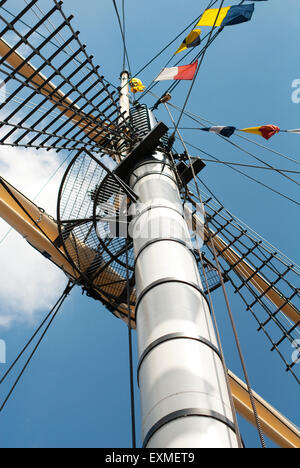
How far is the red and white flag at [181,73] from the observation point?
21.6 feet

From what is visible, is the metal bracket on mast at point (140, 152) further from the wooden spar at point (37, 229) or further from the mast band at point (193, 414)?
the mast band at point (193, 414)

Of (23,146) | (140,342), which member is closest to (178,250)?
(140,342)

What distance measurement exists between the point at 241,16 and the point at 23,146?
358cm

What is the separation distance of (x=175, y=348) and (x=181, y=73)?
16.3ft

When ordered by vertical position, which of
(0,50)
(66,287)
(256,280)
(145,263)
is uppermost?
(0,50)

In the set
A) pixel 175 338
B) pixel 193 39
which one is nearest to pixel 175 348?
pixel 175 338

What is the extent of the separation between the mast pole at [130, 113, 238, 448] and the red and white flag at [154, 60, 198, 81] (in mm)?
3005

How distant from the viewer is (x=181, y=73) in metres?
6.70

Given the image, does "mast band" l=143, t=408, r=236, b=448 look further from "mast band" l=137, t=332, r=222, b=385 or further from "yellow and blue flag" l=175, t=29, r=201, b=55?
"yellow and blue flag" l=175, t=29, r=201, b=55

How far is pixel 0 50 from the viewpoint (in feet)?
32.3

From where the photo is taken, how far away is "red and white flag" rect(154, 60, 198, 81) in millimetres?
6574

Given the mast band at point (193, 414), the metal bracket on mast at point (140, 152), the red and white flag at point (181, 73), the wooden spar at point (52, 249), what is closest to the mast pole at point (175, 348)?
the mast band at point (193, 414)

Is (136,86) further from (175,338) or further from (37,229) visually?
(175,338)
